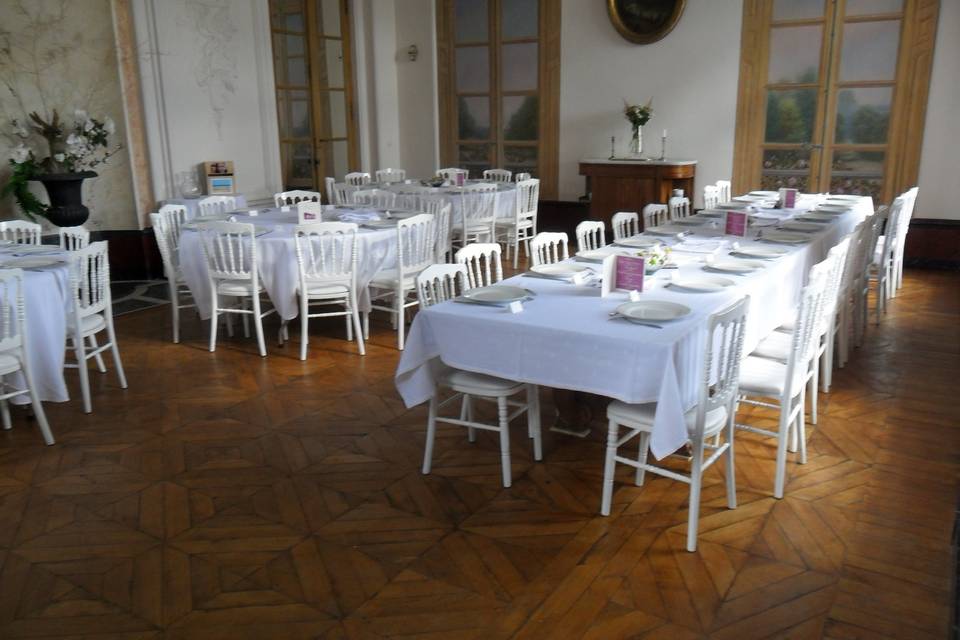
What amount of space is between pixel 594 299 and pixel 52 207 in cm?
549

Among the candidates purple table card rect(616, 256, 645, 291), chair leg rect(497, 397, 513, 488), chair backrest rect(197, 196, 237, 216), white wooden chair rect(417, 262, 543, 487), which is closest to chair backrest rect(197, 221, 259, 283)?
chair backrest rect(197, 196, 237, 216)

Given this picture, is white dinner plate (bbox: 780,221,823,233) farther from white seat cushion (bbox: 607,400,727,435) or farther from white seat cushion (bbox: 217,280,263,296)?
white seat cushion (bbox: 217,280,263,296)

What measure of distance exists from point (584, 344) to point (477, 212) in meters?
4.84

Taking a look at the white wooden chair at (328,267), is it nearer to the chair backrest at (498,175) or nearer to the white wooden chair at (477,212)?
the white wooden chair at (477,212)

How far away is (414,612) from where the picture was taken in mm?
2428

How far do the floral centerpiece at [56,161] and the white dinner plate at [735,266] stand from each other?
5.46 m

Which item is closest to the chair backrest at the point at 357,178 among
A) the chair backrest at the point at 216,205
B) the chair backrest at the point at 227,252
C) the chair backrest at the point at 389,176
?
the chair backrest at the point at 389,176

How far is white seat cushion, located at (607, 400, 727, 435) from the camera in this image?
2723mm

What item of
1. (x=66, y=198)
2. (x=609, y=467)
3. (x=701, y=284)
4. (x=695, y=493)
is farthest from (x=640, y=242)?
(x=66, y=198)

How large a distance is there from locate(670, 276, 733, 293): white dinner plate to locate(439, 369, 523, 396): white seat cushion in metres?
0.84

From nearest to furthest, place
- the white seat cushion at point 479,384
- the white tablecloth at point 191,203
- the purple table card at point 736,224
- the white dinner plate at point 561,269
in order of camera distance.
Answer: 1. the white seat cushion at point 479,384
2. the white dinner plate at point 561,269
3. the purple table card at point 736,224
4. the white tablecloth at point 191,203

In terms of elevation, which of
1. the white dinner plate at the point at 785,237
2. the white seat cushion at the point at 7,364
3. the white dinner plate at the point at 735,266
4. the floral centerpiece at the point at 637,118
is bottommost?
the white seat cushion at the point at 7,364

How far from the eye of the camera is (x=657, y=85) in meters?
8.68

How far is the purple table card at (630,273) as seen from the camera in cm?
317
